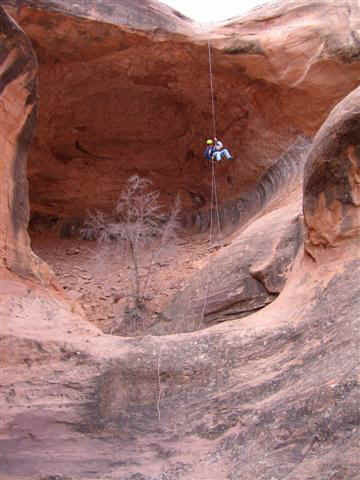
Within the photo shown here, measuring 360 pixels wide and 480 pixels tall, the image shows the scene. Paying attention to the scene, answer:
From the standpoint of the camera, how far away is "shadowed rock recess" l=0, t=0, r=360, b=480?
383 cm

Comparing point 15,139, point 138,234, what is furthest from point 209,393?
point 138,234

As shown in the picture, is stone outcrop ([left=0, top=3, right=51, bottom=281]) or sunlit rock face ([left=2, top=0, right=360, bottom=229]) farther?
sunlit rock face ([left=2, top=0, right=360, bottom=229])

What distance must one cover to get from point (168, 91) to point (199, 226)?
2.71 metres

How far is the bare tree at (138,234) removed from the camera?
996 centimetres

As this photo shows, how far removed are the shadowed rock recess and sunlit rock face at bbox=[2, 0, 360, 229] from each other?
0.03 metres

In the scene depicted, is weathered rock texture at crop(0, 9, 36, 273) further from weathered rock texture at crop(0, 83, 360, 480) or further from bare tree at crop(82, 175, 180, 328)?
bare tree at crop(82, 175, 180, 328)

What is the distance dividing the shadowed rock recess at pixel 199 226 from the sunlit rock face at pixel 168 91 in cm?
3

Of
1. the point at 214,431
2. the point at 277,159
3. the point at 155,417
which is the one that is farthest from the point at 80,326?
the point at 277,159

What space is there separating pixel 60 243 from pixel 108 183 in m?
1.55

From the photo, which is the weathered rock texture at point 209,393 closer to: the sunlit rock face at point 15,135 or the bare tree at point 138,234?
the sunlit rock face at point 15,135

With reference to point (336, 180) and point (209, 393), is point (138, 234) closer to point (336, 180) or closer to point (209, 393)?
point (336, 180)

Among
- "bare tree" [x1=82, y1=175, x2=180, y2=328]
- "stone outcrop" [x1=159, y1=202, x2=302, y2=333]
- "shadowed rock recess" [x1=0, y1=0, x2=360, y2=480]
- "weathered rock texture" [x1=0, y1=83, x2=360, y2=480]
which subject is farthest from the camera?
"bare tree" [x1=82, y1=175, x2=180, y2=328]

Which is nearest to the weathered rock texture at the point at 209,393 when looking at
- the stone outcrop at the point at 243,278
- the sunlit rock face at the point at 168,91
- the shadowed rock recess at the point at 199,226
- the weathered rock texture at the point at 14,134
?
the shadowed rock recess at the point at 199,226

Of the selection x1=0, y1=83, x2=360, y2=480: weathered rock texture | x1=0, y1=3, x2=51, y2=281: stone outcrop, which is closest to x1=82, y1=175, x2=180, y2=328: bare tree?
x1=0, y1=3, x2=51, y2=281: stone outcrop
